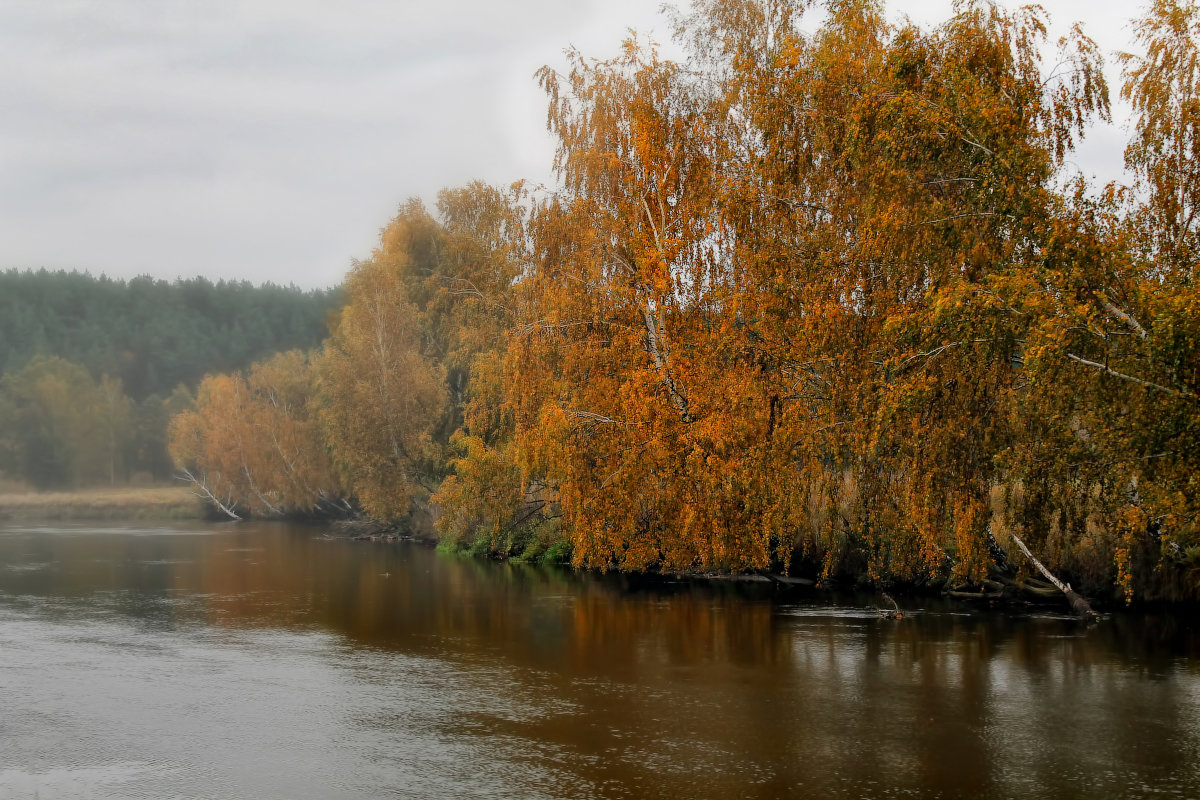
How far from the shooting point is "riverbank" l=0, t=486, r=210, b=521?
67.1 meters

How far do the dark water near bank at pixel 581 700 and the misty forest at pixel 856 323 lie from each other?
1.89m

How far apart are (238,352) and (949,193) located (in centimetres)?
13814

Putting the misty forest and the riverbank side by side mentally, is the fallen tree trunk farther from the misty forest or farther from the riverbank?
the riverbank

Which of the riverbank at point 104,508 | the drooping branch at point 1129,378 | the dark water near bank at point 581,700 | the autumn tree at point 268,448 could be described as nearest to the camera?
the dark water near bank at point 581,700

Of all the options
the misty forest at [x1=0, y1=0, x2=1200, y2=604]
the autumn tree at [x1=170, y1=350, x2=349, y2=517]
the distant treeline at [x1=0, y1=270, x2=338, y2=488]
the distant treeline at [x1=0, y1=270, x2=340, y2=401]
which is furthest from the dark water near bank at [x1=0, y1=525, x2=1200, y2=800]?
the distant treeline at [x1=0, y1=270, x2=340, y2=401]

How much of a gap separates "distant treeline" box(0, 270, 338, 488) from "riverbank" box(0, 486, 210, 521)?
88.3 feet

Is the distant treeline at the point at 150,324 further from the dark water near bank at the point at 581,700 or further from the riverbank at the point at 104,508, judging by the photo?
the dark water near bank at the point at 581,700

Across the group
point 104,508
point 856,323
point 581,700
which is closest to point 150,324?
point 104,508

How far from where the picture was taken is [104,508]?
71.6m

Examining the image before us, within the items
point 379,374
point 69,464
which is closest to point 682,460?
point 379,374

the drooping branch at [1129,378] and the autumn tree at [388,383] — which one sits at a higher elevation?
the autumn tree at [388,383]

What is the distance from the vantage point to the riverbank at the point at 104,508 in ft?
220

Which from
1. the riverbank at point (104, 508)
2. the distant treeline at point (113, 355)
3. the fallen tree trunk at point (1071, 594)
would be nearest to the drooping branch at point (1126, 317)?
the fallen tree trunk at point (1071, 594)

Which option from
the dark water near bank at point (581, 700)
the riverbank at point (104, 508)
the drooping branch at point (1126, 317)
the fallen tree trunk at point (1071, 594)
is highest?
the drooping branch at point (1126, 317)
